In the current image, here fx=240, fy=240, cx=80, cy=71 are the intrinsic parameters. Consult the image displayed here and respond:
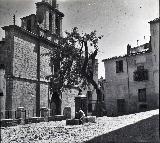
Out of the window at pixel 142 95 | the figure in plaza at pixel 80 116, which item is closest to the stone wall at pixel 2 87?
the figure in plaza at pixel 80 116

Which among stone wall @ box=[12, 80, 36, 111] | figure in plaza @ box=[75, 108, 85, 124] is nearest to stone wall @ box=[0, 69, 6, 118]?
stone wall @ box=[12, 80, 36, 111]

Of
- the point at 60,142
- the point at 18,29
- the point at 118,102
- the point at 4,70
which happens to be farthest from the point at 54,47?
the point at 60,142

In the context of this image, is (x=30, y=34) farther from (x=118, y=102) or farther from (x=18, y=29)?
(x=118, y=102)

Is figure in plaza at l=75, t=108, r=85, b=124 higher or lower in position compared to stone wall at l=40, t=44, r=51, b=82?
lower

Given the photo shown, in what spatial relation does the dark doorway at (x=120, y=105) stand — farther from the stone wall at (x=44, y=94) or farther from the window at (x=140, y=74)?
the stone wall at (x=44, y=94)

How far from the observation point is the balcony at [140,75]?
91.0ft

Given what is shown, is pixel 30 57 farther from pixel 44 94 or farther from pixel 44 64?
pixel 44 94

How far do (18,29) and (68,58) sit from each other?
20.6ft

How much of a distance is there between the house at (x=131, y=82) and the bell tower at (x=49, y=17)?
7635 millimetres

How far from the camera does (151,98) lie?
26.7m

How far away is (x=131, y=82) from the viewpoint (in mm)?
28547

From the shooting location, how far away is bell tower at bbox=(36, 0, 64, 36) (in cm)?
2525

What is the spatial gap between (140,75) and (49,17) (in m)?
12.4

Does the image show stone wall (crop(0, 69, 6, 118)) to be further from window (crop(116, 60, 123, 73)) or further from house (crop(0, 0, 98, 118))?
window (crop(116, 60, 123, 73))
